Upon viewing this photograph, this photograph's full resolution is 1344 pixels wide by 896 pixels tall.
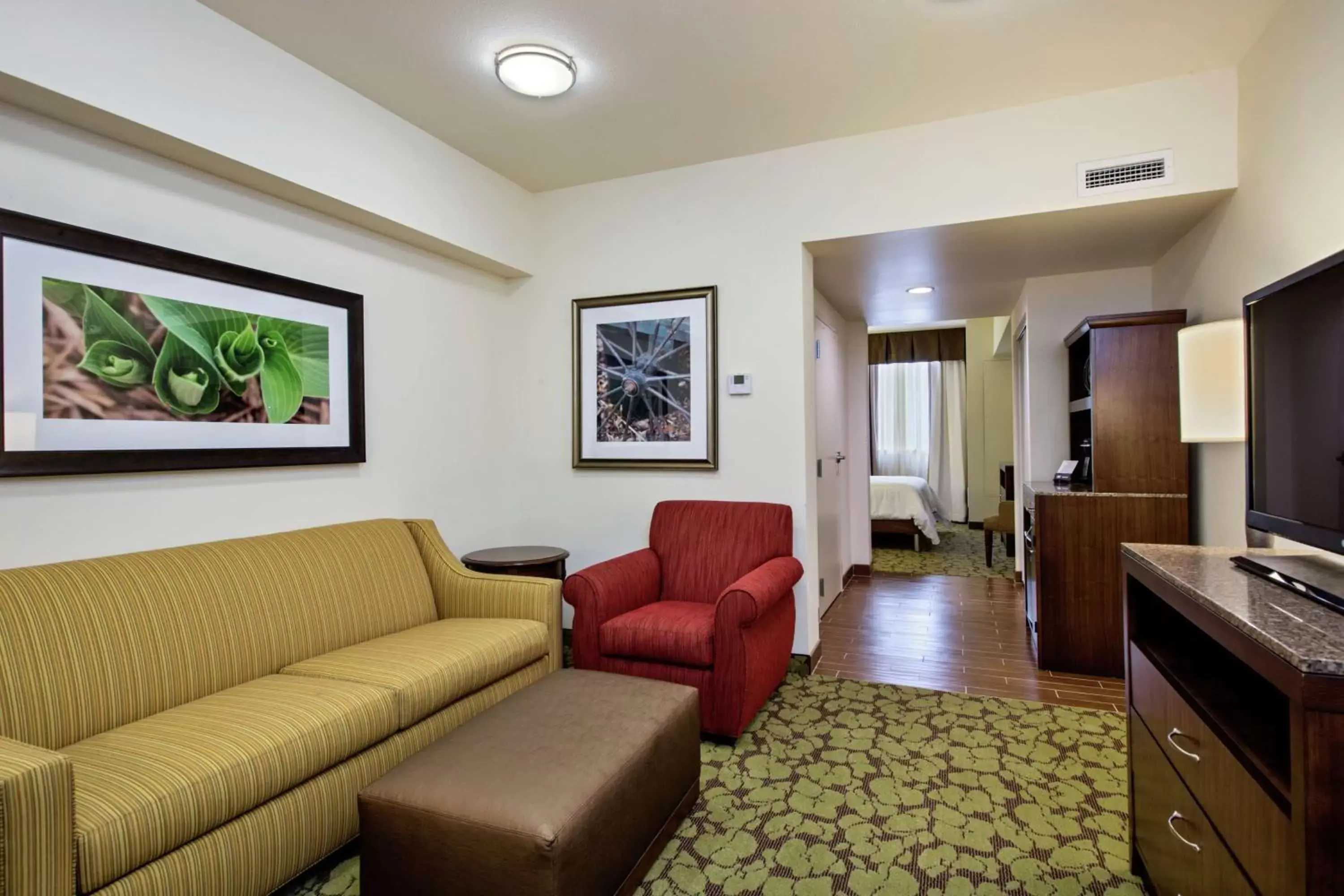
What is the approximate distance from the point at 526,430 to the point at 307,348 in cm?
142

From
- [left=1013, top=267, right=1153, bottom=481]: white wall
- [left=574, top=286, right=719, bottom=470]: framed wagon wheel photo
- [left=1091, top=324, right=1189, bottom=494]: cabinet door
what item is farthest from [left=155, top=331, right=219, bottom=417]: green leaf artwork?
[left=1013, top=267, right=1153, bottom=481]: white wall

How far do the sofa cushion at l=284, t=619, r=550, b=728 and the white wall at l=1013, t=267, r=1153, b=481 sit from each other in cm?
345

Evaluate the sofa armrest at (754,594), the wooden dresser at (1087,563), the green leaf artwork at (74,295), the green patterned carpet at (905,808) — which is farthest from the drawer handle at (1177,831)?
the green leaf artwork at (74,295)

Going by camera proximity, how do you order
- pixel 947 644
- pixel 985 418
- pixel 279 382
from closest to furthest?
pixel 279 382, pixel 947 644, pixel 985 418

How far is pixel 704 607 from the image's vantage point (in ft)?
10.0

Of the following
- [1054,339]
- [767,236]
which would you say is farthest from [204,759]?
[1054,339]

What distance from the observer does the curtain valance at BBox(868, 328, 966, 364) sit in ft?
29.3

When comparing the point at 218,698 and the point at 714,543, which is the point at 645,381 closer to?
the point at 714,543

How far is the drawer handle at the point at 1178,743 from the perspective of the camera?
1359 millimetres

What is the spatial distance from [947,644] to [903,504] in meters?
3.31

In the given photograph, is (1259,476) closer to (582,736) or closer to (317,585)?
(582,736)

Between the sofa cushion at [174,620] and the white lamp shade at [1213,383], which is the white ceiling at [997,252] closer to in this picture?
the white lamp shade at [1213,383]

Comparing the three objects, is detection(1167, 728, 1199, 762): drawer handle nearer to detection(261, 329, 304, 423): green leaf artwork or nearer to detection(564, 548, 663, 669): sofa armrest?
detection(564, 548, 663, 669): sofa armrest

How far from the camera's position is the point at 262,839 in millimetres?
1647
